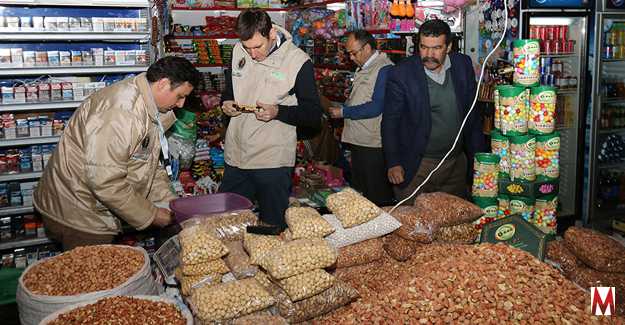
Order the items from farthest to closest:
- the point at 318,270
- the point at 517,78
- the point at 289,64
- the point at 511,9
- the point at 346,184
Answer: the point at 346,184 < the point at 511,9 < the point at 289,64 < the point at 517,78 < the point at 318,270

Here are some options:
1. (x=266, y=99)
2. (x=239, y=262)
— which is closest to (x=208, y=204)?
(x=266, y=99)

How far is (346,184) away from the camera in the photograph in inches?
285

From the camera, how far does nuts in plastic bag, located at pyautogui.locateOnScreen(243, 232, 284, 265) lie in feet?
6.84

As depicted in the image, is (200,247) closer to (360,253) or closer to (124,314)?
(124,314)

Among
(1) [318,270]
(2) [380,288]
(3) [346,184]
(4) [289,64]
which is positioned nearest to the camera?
(1) [318,270]

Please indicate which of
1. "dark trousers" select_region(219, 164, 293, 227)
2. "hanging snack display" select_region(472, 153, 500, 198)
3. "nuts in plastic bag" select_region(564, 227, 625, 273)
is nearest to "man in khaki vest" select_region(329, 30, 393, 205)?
"dark trousers" select_region(219, 164, 293, 227)

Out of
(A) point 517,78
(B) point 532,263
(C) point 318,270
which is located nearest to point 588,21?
(A) point 517,78

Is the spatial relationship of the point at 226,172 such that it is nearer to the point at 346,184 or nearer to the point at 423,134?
the point at 423,134

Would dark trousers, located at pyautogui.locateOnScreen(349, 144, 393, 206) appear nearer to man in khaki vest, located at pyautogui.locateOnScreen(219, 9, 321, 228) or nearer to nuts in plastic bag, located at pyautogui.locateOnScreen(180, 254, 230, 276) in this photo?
man in khaki vest, located at pyautogui.locateOnScreen(219, 9, 321, 228)

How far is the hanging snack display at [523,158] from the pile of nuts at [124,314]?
1812 mm

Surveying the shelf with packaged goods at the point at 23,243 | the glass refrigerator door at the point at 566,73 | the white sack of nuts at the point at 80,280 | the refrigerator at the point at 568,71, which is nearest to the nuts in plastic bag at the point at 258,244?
the white sack of nuts at the point at 80,280

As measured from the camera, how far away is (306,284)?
1.95m

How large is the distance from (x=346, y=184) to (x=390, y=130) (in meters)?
3.27

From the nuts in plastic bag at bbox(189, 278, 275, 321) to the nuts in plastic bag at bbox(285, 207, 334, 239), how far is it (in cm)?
26
